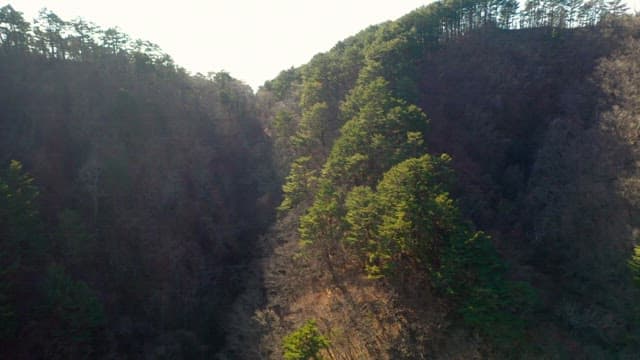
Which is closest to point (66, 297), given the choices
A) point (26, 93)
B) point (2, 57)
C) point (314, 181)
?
point (314, 181)

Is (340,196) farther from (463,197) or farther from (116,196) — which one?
(116,196)

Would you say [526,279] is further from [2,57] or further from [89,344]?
[2,57]

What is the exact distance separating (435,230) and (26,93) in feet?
92.5

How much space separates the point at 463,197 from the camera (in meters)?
26.0

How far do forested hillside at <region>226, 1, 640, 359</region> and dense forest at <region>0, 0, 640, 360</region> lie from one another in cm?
11

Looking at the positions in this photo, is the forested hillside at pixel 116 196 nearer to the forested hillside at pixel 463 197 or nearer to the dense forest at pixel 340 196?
the dense forest at pixel 340 196

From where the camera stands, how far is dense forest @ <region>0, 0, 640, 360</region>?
17.3 m

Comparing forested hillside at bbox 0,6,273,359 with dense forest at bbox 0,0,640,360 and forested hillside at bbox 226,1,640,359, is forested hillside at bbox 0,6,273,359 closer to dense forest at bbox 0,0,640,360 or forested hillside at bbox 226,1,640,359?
dense forest at bbox 0,0,640,360

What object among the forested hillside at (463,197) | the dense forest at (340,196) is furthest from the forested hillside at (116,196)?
the forested hillside at (463,197)

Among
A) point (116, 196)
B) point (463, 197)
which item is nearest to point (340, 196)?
point (463, 197)

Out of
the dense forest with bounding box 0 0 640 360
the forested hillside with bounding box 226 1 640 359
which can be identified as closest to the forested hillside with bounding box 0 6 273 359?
the dense forest with bounding box 0 0 640 360

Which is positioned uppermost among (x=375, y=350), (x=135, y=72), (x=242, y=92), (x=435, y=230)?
(x=135, y=72)

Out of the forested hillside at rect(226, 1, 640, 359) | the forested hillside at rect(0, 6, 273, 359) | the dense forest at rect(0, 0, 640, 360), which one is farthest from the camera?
the forested hillside at rect(0, 6, 273, 359)

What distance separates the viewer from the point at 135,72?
34281 millimetres
